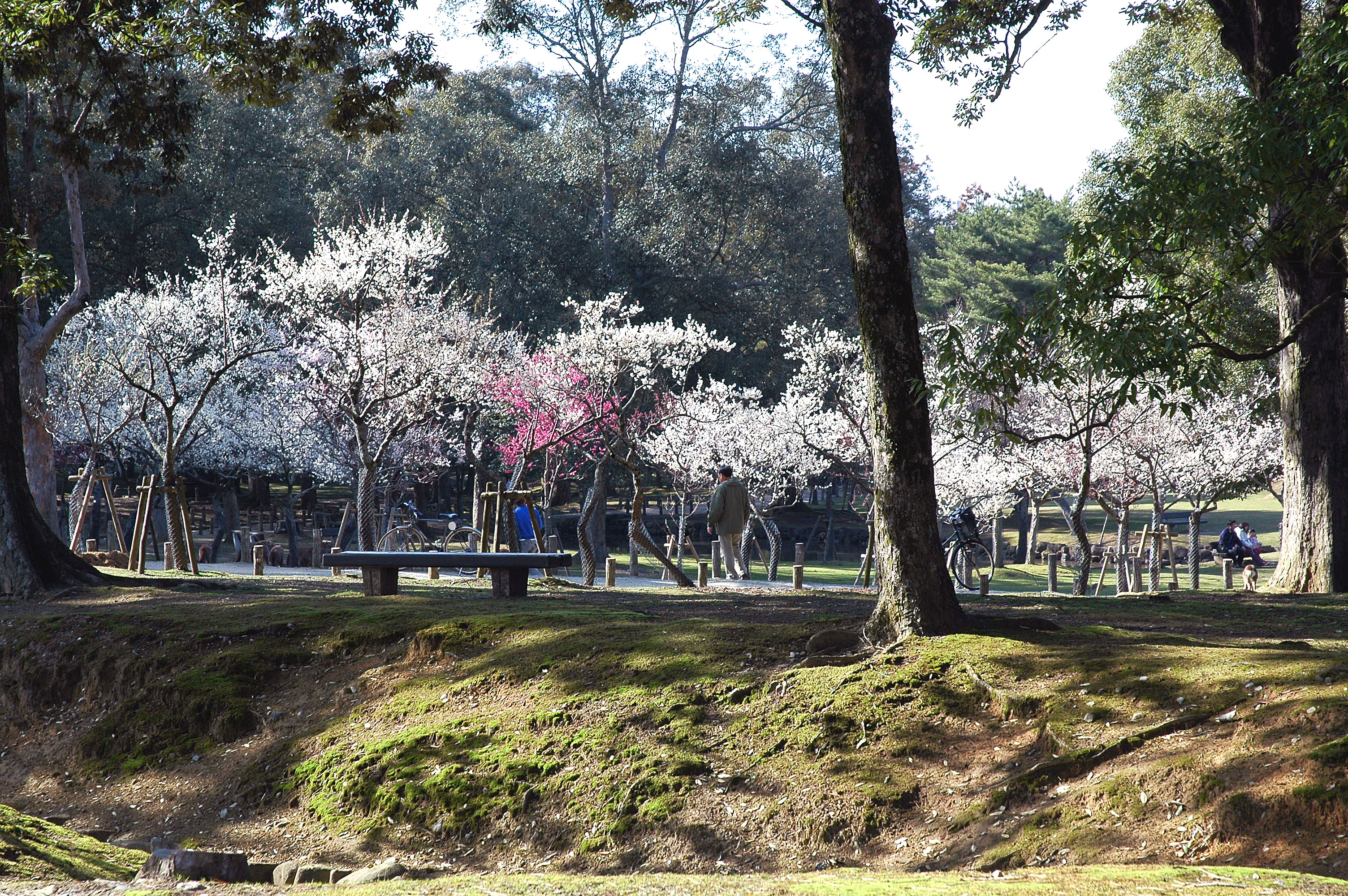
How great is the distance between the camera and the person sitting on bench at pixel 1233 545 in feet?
87.7

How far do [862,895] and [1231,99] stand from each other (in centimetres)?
2033

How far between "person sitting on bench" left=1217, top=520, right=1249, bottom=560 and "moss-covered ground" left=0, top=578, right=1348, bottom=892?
19.3 meters

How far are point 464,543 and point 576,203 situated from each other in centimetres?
1484

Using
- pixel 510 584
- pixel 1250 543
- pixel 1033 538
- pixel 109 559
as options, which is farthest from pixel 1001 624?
pixel 1033 538

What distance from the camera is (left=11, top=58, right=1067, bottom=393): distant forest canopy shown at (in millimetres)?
31688

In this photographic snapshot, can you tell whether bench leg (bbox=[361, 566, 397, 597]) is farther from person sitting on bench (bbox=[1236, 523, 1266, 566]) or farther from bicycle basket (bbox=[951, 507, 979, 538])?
person sitting on bench (bbox=[1236, 523, 1266, 566])

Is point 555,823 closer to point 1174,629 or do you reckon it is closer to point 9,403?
point 1174,629

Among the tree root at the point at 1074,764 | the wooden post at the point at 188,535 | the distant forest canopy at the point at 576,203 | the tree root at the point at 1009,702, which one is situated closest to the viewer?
the tree root at the point at 1074,764

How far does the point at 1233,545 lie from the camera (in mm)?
26906

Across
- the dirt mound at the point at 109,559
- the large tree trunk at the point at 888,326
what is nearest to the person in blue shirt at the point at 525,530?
the dirt mound at the point at 109,559

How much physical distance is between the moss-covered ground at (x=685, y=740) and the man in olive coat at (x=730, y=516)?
747cm

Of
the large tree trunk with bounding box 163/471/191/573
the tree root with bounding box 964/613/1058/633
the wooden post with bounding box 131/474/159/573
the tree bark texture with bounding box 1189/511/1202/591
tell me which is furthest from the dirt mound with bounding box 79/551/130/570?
the tree bark texture with bounding box 1189/511/1202/591

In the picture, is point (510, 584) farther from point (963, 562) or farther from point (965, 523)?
point (963, 562)

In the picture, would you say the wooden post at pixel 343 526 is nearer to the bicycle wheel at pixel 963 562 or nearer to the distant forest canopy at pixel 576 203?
the distant forest canopy at pixel 576 203
